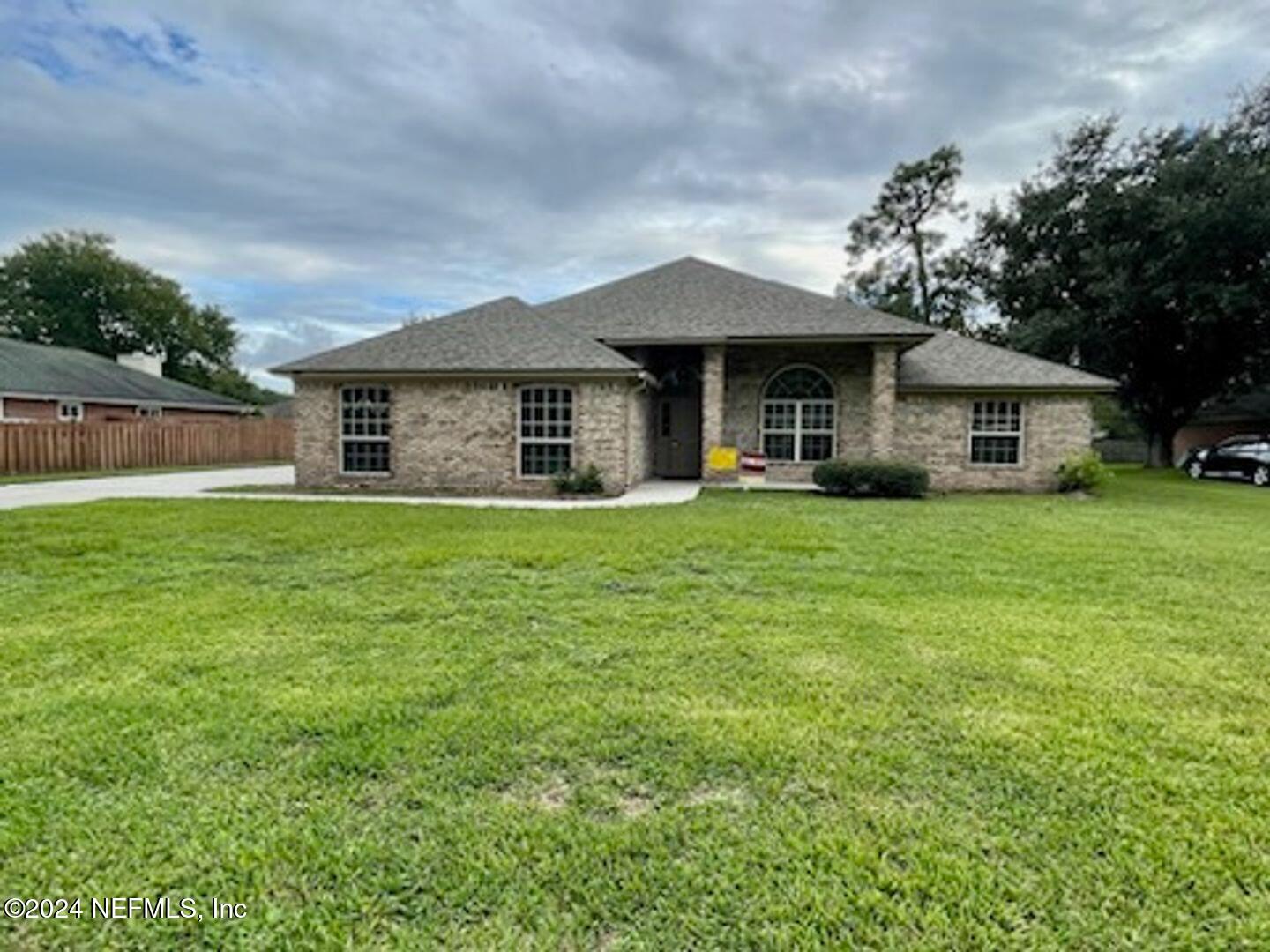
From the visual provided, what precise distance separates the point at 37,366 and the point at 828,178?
2852cm

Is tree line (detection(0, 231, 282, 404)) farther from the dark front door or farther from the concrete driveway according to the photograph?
the dark front door

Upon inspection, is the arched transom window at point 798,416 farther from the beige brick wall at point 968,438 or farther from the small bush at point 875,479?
the small bush at point 875,479

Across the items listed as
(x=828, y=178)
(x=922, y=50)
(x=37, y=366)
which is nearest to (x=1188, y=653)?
(x=922, y=50)

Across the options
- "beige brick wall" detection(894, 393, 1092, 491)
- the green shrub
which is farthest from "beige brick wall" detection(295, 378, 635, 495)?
the green shrub

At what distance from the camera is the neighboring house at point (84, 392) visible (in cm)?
2288

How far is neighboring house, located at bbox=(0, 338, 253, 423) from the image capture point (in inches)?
901

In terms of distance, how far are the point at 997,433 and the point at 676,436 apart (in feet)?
24.7

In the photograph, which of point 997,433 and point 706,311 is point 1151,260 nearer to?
point 997,433

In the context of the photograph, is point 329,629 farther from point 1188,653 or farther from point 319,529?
point 1188,653

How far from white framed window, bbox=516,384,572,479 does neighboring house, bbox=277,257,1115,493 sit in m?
0.04

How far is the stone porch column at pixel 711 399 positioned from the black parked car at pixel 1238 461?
16.2 m

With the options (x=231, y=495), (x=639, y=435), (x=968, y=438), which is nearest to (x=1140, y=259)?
(x=968, y=438)

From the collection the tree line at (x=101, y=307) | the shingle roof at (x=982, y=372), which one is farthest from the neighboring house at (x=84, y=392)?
the shingle roof at (x=982, y=372)

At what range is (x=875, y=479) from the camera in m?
13.6
